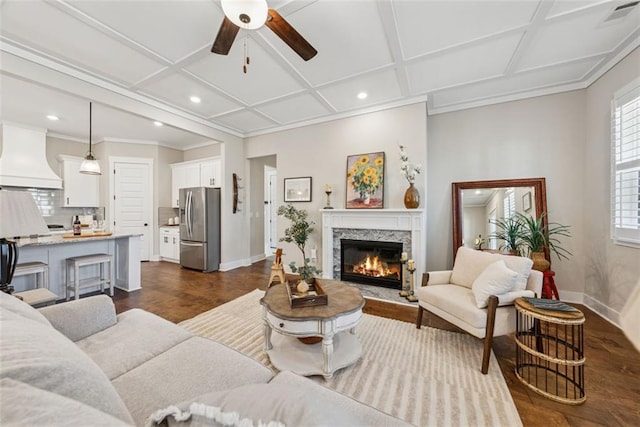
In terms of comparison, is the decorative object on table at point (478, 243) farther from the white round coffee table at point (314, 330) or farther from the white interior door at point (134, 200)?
the white interior door at point (134, 200)

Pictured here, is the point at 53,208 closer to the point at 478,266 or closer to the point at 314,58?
the point at 314,58

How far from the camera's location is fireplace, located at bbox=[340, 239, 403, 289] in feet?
12.1

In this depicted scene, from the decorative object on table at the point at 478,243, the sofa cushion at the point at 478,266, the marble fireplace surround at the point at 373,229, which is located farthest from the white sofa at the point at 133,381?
the decorative object on table at the point at 478,243

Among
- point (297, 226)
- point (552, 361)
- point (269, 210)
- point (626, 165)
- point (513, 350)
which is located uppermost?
point (626, 165)

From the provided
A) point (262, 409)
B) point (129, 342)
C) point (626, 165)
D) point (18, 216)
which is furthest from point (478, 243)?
point (18, 216)

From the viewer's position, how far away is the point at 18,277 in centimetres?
265

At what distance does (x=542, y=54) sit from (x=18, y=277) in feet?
20.4

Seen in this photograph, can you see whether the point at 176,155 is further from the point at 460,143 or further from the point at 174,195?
the point at 460,143

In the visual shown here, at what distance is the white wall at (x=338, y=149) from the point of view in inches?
141

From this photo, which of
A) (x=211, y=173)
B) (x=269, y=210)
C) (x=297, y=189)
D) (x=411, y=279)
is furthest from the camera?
(x=269, y=210)

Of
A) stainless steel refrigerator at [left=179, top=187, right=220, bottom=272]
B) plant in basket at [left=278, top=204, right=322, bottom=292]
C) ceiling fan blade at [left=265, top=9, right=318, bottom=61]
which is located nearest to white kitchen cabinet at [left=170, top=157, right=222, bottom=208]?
stainless steel refrigerator at [left=179, top=187, right=220, bottom=272]

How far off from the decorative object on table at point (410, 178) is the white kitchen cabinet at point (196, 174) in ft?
12.4

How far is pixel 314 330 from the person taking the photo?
1.68m

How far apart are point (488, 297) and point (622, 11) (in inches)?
103
